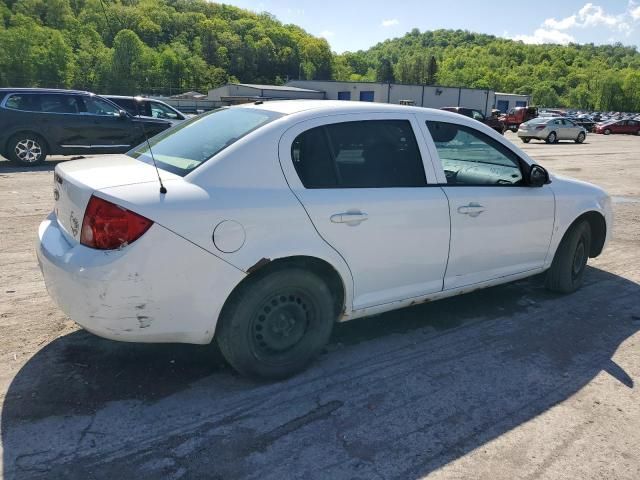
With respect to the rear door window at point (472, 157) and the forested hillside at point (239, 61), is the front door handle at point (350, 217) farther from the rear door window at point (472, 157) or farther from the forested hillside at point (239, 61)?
the forested hillside at point (239, 61)

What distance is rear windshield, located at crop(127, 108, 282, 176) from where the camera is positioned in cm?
318

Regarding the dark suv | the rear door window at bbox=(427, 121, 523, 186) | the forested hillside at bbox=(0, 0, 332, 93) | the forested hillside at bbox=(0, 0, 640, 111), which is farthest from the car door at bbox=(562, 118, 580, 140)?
the forested hillside at bbox=(0, 0, 640, 111)

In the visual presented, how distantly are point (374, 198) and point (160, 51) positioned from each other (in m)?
135

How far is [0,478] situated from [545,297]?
14.7 ft

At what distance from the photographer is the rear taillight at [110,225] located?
2.70 metres

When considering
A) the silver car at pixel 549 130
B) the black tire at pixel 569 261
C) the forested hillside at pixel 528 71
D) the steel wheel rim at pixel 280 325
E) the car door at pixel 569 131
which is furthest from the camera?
the forested hillside at pixel 528 71

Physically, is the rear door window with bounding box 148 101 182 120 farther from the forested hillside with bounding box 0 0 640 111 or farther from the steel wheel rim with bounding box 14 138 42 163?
the forested hillside with bounding box 0 0 640 111

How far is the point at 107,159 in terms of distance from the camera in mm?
3709

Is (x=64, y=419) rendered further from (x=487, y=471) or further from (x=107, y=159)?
(x=487, y=471)

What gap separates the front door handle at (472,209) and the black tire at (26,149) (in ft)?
36.4

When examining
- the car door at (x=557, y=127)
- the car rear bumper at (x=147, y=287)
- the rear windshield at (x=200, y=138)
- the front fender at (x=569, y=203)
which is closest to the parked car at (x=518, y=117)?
the car door at (x=557, y=127)

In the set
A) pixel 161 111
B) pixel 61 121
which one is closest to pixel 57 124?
pixel 61 121

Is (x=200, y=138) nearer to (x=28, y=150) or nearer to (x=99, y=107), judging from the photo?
→ (x=28, y=150)

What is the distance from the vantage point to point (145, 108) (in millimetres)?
14695
